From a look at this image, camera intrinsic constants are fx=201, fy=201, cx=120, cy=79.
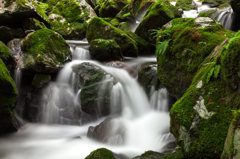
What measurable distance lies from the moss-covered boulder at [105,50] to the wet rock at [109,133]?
13.3 feet

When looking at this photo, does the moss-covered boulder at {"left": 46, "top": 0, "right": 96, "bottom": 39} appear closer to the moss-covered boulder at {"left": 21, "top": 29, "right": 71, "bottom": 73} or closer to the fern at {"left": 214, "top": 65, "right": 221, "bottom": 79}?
the moss-covered boulder at {"left": 21, "top": 29, "right": 71, "bottom": 73}

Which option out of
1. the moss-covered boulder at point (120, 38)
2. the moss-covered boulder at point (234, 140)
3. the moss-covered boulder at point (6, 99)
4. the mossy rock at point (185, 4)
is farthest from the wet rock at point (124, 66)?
the mossy rock at point (185, 4)

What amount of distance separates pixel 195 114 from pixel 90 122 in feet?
14.6

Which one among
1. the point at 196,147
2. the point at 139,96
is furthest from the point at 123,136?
the point at 196,147

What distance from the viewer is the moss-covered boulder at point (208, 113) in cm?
277

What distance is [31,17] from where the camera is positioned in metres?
10.6

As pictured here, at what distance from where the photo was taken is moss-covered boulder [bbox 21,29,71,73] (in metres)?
7.41

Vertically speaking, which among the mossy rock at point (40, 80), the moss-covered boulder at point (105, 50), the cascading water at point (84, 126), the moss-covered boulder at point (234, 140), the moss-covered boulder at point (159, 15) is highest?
the moss-covered boulder at point (159, 15)

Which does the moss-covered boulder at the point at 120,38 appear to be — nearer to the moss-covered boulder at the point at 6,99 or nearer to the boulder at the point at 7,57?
the boulder at the point at 7,57

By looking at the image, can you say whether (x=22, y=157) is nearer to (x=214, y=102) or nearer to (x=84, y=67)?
(x=84, y=67)

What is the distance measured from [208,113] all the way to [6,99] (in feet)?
17.8

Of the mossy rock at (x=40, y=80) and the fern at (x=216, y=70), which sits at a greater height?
the fern at (x=216, y=70)

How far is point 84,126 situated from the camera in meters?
6.84

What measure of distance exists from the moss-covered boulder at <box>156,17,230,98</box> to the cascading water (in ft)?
4.54
